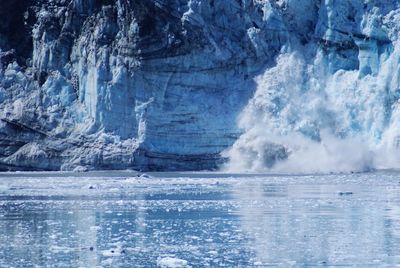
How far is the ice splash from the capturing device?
22734 mm

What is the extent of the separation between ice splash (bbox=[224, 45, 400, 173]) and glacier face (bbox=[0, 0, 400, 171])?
3cm

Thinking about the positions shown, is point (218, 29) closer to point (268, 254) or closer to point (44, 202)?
point (44, 202)

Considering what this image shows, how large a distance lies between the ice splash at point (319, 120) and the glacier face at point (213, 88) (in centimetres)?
3

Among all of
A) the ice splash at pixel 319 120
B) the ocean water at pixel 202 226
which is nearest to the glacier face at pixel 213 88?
the ice splash at pixel 319 120

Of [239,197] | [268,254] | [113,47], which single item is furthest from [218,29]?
[268,254]

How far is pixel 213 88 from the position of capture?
24.1m

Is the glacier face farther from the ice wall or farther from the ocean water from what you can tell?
the ocean water

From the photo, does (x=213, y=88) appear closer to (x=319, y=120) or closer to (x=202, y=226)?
(x=319, y=120)

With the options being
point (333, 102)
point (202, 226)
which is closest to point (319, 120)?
point (333, 102)

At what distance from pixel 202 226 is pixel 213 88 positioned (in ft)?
47.3

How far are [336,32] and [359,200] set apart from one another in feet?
36.1

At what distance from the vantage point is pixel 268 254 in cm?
775

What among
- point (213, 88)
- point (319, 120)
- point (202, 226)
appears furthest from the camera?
point (213, 88)

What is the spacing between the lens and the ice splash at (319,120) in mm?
22734
